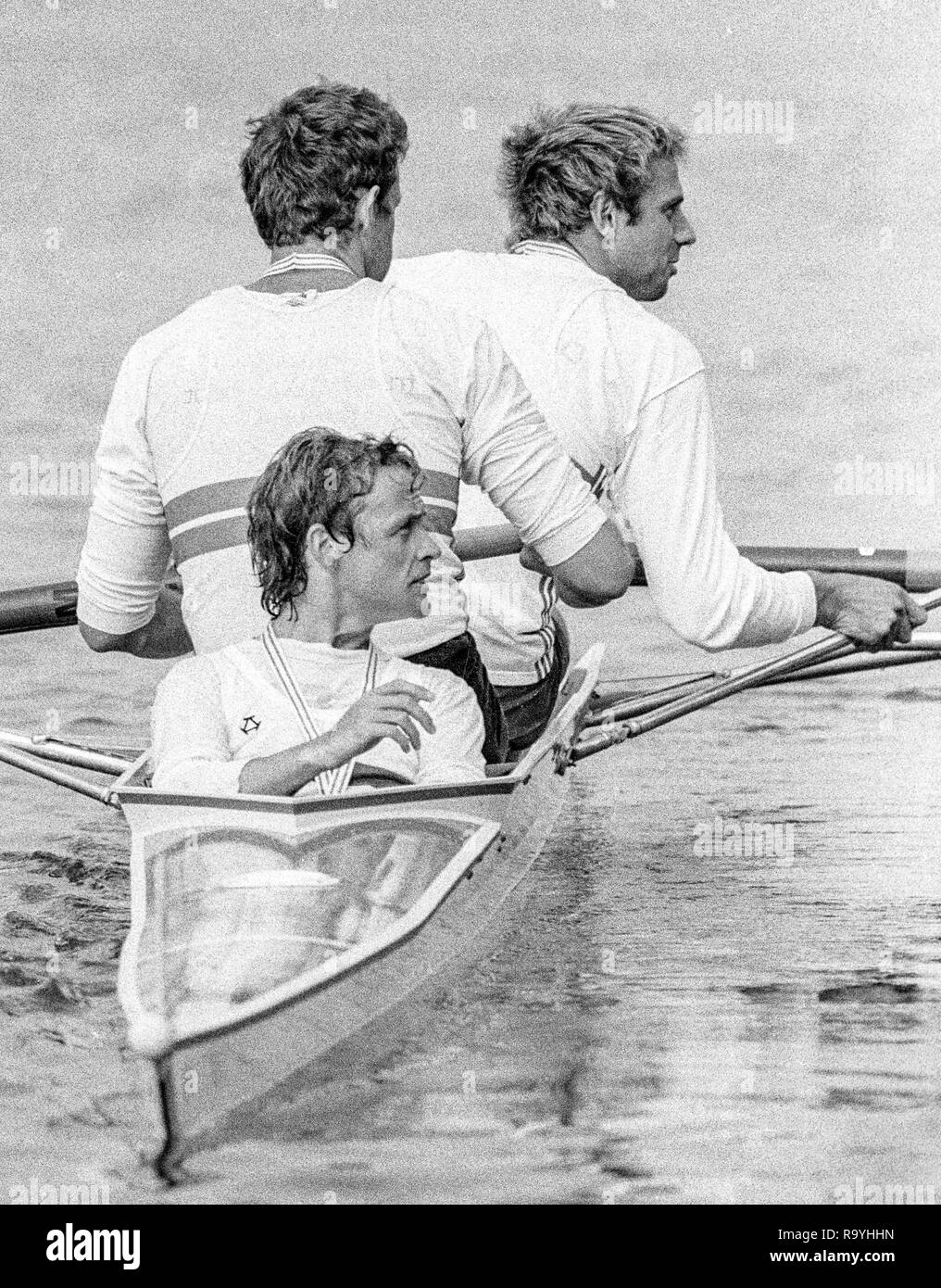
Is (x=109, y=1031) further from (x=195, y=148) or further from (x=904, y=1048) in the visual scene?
(x=195, y=148)

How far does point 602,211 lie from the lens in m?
3.32

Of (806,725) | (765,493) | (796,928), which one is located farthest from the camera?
(765,493)

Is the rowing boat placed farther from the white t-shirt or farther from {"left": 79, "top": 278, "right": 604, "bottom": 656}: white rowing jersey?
{"left": 79, "top": 278, "right": 604, "bottom": 656}: white rowing jersey

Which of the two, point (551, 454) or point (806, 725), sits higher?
point (551, 454)

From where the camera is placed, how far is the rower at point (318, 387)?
2.68 metres

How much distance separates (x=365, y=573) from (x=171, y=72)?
7653 mm

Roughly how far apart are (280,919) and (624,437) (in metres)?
1.00

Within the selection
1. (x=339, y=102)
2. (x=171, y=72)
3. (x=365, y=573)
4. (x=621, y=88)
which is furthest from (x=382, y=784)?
(x=171, y=72)

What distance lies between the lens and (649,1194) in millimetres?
2695

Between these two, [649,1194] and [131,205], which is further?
[131,205]

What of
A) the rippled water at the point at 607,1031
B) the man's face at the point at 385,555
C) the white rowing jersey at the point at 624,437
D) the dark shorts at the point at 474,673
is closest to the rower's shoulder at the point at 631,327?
the white rowing jersey at the point at 624,437

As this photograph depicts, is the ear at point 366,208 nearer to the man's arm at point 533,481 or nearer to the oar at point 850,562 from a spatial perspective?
the man's arm at point 533,481

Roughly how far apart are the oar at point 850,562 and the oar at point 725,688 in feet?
0.43
